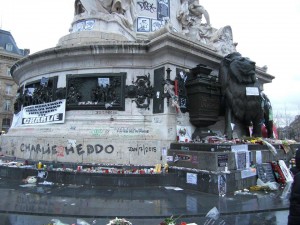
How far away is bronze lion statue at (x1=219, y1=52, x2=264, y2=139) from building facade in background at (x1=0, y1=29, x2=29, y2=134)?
5714cm

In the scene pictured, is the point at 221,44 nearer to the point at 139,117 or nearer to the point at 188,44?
the point at 188,44

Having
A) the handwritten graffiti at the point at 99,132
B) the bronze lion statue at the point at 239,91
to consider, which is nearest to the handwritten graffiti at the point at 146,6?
the bronze lion statue at the point at 239,91

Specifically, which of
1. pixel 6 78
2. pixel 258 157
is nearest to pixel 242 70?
pixel 258 157

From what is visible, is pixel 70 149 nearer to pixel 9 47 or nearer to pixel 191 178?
pixel 191 178

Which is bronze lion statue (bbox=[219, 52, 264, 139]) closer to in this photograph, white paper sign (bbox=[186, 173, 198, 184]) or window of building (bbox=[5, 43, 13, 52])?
white paper sign (bbox=[186, 173, 198, 184])

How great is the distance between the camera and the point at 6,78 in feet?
196

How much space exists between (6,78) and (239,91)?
59.4m

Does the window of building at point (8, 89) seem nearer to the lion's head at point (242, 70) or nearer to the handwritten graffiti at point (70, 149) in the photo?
the handwritten graffiti at point (70, 149)

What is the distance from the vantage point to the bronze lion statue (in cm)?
1176

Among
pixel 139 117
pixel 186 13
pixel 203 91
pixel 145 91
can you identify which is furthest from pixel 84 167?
pixel 186 13

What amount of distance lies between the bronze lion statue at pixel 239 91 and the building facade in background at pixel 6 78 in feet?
187

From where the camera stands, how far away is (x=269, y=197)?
27.2ft

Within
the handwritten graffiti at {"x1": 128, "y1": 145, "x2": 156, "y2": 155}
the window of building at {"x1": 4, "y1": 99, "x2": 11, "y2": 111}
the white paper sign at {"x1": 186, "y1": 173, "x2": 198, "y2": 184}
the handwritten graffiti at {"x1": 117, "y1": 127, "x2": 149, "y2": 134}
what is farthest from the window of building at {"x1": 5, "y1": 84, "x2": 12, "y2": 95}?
the white paper sign at {"x1": 186, "y1": 173, "x2": 198, "y2": 184}

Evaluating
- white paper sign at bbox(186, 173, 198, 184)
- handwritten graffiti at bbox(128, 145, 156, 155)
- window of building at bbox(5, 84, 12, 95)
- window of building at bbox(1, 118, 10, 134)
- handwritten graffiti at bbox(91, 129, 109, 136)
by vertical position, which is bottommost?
white paper sign at bbox(186, 173, 198, 184)
